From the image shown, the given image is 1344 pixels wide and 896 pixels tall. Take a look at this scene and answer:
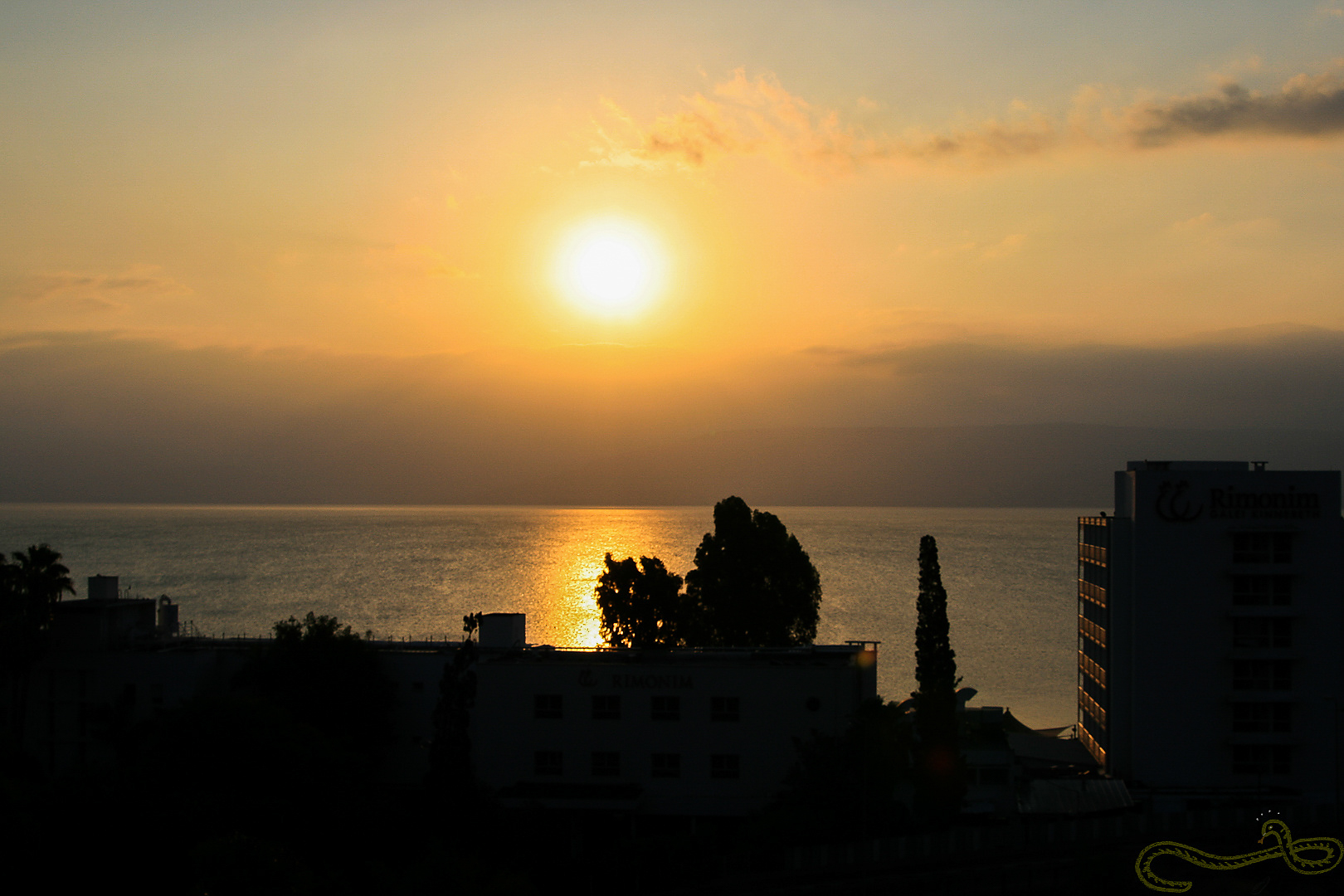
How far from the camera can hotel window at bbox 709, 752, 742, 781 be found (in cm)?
5506

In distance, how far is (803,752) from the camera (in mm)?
52875

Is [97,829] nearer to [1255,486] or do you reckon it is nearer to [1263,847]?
[1263,847]

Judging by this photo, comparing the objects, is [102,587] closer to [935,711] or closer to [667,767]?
[667,767]

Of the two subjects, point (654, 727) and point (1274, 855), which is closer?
point (1274, 855)

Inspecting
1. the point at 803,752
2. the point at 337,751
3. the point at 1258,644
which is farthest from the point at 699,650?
the point at 1258,644

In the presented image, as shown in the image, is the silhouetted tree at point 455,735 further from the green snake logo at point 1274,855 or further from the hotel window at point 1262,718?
the hotel window at point 1262,718

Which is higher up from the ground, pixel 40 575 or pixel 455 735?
pixel 40 575

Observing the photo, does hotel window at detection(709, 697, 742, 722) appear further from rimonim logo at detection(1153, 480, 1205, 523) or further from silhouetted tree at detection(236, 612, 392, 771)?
rimonim logo at detection(1153, 480, 1205, 523)

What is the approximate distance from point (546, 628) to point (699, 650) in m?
130

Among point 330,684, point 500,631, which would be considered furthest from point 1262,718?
point 330,684

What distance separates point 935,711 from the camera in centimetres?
5925

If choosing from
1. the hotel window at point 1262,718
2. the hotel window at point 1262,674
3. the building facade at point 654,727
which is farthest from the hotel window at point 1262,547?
the building facade at point 654,727

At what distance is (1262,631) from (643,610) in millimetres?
39471

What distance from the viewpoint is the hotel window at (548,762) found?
5606 centimetres
